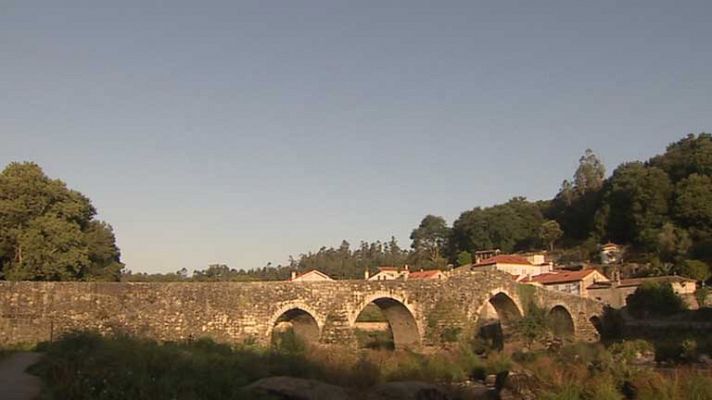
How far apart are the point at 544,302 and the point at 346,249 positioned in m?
89.6

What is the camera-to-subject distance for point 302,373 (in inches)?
566

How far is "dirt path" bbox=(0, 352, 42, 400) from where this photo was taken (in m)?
9.62

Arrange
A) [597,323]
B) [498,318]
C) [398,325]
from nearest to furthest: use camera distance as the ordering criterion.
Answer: [398,325]
[498,318]
[597,323]

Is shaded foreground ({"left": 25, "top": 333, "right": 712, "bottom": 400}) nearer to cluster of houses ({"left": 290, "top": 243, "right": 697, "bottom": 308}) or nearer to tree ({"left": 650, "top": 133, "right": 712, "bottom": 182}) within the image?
cluster of houses ({"left": 290, "top": 243, "right": 697, "bottom": 308})

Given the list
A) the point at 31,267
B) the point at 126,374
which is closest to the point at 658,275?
the point at 31,267

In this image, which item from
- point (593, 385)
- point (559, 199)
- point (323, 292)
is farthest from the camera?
point (559, 199)

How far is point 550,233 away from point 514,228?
19.7 ft

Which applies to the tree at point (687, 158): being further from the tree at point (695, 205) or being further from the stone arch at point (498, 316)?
the stone arch at point (498, 316)

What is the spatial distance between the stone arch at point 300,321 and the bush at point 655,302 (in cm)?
2569

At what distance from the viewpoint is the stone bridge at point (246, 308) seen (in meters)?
22.1

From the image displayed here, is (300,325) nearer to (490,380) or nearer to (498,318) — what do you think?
(490,380)

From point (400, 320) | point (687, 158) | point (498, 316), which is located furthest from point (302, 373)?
point (687, 158)

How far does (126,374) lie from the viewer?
32.9 feet

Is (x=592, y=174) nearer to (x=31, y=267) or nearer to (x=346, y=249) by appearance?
(x=346, y=249)
